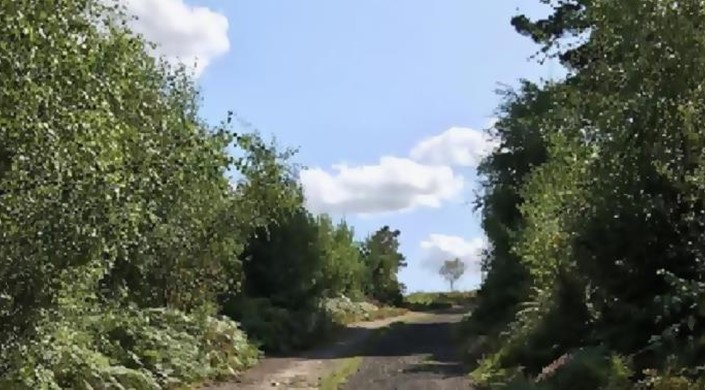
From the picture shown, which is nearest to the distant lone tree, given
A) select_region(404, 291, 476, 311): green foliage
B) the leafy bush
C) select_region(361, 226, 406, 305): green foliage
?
select_region(404, 291, 476, 311): green foliage

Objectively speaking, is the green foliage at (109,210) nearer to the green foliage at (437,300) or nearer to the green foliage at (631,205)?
the green foliage at (631,205)

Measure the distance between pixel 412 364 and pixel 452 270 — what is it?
102 meters

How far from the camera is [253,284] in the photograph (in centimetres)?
3747

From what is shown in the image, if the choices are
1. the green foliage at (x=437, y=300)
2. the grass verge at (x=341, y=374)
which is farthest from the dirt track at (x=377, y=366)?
the green foliage at (x=437, y=300)

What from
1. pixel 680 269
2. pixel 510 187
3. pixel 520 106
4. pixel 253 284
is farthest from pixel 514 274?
pixel 680 269

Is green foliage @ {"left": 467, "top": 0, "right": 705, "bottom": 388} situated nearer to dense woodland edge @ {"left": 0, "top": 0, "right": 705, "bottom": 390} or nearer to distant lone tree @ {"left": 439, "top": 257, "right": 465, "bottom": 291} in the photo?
dense woodland edge @ {"left": 0, "top": 0, "right": 705, "bottom": 390}

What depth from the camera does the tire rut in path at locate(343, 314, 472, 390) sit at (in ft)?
67.9

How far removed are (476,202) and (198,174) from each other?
25.8 m

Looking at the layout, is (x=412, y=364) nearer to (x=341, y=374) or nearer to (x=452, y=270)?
(x=341, y=374)

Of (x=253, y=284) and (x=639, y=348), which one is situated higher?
(x=253, y=284)

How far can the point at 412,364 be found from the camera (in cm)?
2652

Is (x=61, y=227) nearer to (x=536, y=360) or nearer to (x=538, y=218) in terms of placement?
(x=536, y=360)

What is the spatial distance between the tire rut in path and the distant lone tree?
276 ft

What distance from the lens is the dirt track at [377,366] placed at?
69.4 feet
